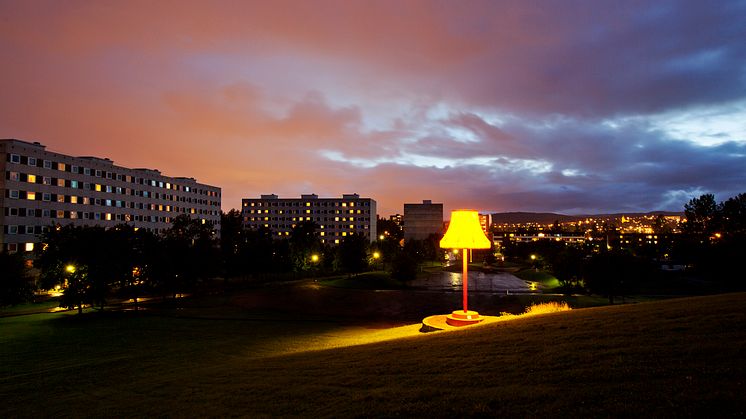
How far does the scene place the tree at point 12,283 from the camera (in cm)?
3350

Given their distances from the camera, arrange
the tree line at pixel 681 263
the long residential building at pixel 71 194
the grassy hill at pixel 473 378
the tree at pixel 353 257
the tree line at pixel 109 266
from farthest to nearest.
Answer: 1. the tree at pixel 353 257
2. the long residential building at pixel 71 194
3. the tree line at pixel 681 263
4. the tree line at pixel 109 266
5. the grassy hill at pixel 473 378

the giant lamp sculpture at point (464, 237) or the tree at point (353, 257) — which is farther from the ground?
the giant lamp sculpture at point (464, 237)

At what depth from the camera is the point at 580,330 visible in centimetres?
1153

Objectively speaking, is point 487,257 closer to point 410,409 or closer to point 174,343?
point 174,343

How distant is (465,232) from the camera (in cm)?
1722

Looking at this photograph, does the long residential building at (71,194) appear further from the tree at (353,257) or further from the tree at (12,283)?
the tree at (353,257)

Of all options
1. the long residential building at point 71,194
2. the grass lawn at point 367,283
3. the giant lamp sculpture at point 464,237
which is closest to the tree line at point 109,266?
the grass lawn at point 367,283

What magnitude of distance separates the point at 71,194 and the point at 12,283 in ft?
221

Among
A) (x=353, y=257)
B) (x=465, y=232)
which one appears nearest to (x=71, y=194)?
(x=353, y=257)

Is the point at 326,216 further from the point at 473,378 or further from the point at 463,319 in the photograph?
the point at 473,378

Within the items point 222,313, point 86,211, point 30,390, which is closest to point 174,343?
point 30,390

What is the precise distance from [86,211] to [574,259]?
10545 cm

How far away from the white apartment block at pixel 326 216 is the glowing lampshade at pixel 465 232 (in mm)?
169971

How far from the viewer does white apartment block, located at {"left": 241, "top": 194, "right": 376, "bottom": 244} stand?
623 ft
